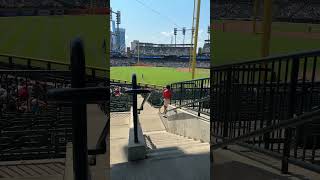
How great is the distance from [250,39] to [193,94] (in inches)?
21.0

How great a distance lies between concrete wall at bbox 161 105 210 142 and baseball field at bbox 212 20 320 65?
125 millimetres

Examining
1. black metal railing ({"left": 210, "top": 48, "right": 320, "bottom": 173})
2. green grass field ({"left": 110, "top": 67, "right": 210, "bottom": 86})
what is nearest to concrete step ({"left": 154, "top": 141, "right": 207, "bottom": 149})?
green grass field ({"left": 110, "top": 67, "right": 210, "bottom": 86})

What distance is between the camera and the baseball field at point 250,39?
85cm

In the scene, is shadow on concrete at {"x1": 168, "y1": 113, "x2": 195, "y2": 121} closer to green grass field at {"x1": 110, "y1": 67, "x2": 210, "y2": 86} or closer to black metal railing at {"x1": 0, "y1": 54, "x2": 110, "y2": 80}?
green grass field at {"x1": 110, "y1": 67, "x2": 210, "y2": 86}

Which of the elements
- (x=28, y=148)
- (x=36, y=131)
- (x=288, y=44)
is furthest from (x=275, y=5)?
(x=28, y=148)

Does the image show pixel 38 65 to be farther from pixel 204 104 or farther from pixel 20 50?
pixel 204 104

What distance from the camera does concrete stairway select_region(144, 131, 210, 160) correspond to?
0.78 meters

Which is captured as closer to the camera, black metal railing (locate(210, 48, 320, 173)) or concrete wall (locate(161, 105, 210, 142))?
concrete wall (locate(161, 105, 210, 142))

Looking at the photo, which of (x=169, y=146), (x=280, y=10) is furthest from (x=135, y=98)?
(x=280, y=10)

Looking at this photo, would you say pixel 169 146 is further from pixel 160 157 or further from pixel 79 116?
pixel 79 116

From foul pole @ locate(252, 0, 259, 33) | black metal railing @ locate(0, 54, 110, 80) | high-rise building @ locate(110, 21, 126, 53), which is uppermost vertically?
foul pole @ locate(252, 0, 259, 33)

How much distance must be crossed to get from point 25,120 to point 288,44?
1.26 meters

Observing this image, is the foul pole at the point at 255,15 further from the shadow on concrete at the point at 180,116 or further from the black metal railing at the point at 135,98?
the black metal railing at the point at 135,98

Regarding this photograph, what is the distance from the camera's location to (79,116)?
1.60 feet
